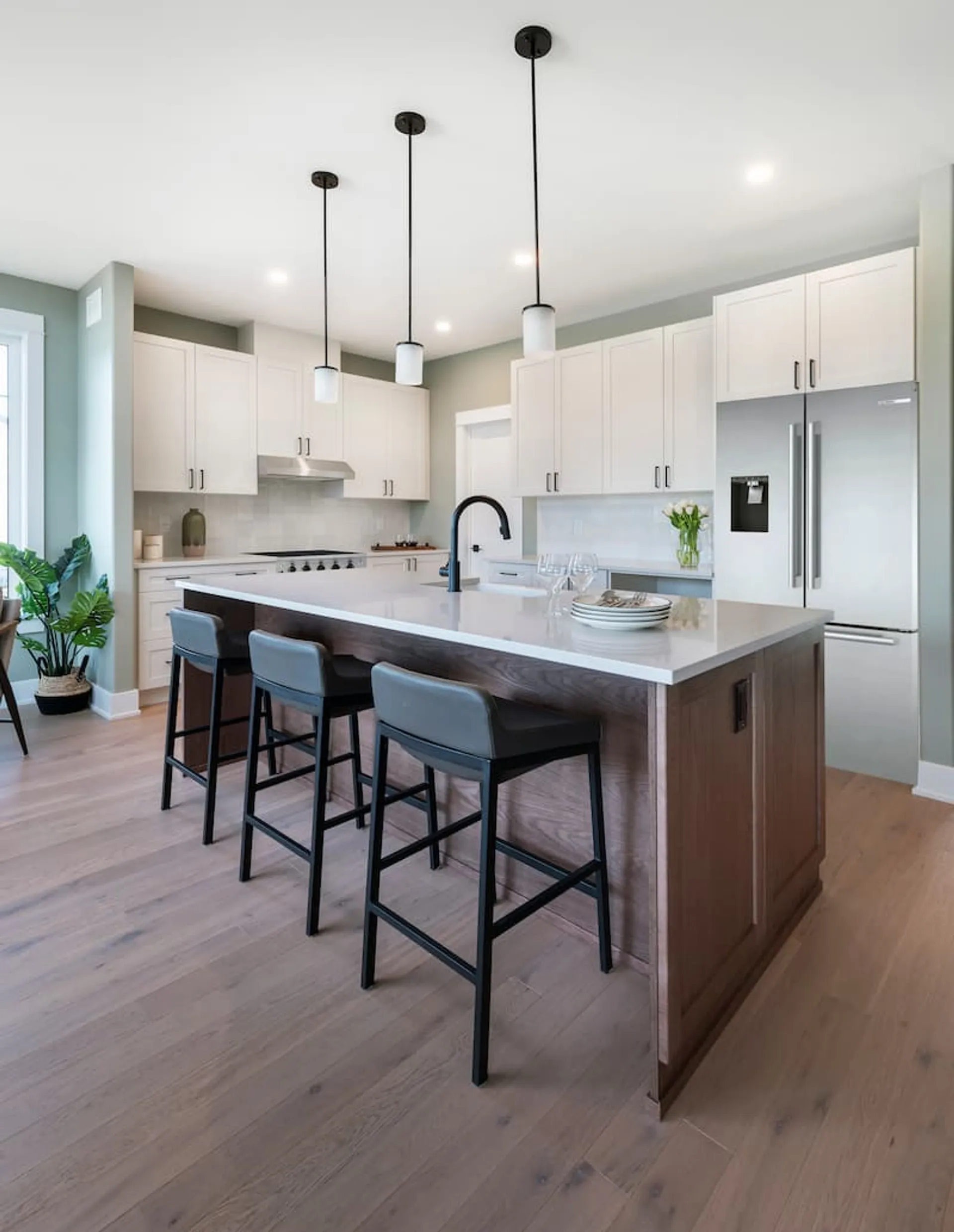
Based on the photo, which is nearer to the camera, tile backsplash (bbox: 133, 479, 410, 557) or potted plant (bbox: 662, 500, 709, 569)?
potted plant (bbox: 662, 500, 709, 569)

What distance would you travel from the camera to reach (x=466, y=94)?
247 cm

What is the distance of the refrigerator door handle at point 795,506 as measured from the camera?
3.45m

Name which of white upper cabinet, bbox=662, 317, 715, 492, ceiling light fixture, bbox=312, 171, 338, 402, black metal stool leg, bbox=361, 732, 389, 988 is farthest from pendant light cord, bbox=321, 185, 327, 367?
black metal stool leg, bbox=361, 732, 389, 988

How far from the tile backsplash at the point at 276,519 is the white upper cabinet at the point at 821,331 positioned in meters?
3.59

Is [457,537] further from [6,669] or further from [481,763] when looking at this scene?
[6,669]

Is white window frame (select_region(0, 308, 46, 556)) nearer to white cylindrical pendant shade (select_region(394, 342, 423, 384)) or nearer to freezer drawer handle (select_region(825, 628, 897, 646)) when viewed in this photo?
white cylindrical pendant shade (select_region(394, 342, 423, 384))

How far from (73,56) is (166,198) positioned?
1010mm

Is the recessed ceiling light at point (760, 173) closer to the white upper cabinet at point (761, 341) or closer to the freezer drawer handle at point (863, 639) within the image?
the white upper cabinet at point (761, 341)

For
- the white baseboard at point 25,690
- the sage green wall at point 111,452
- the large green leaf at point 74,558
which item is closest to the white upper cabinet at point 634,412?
the sage green wall at point 111,452

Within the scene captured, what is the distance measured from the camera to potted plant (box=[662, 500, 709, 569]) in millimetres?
4305

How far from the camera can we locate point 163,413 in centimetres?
465

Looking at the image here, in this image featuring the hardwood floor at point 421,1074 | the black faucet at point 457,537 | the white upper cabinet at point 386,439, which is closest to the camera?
the hardwood floor at point 421,1074

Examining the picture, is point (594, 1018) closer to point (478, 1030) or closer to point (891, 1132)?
point (478, 1030)

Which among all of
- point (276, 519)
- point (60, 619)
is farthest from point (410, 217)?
point (60, 619)
